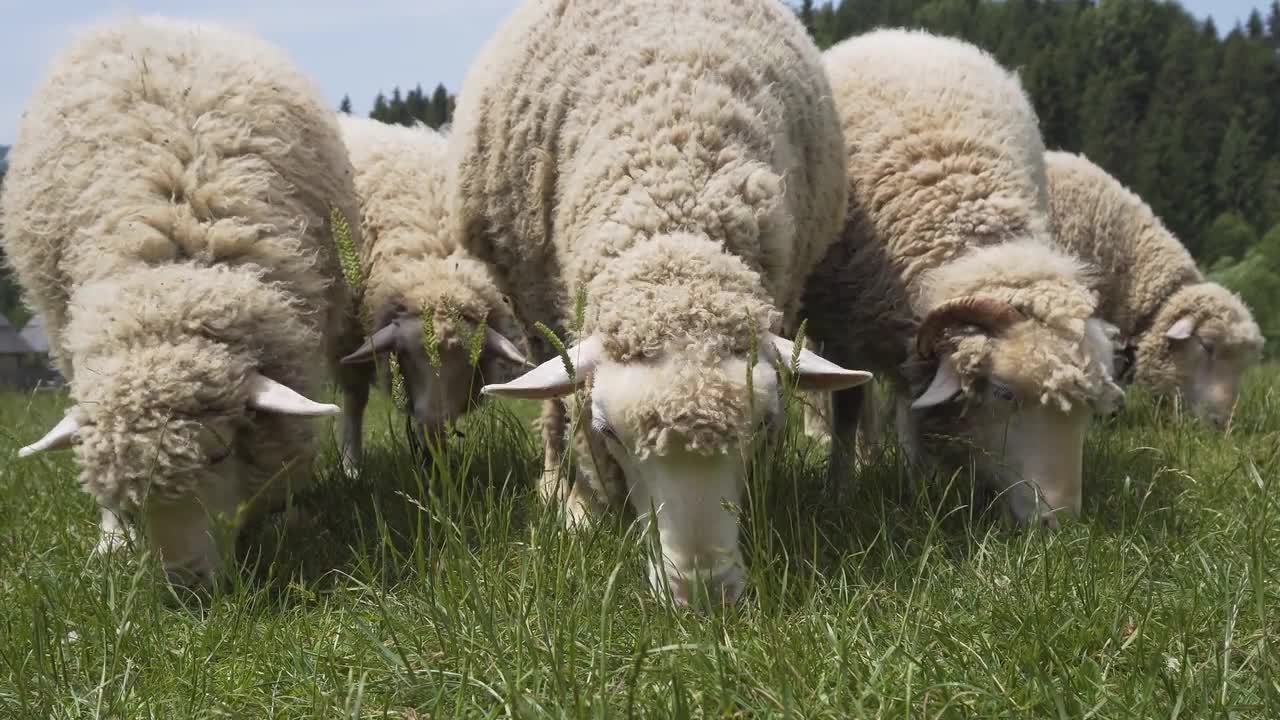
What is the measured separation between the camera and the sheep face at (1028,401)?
3.38 meters

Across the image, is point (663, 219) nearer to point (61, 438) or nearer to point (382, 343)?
point (61, 438)

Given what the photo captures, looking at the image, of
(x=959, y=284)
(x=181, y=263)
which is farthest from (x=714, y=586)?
(x=181, y=263)

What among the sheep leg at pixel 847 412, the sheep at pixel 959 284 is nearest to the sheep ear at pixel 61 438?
the sheep at pixel 959 284

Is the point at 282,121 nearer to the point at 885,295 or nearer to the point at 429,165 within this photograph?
the point at 429,165

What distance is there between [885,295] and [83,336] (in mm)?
2777

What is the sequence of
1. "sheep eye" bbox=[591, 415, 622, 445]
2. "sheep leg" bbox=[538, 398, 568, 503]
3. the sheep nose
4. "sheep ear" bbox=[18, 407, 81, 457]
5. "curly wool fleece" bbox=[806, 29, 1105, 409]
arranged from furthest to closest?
1. "sheep leg" bbox=[538, 398, 568, 503]
2. "curly wool fleece" bbox=[806, 29, 1105, 409]
3. "sheep ear" bbox=[18, 407, 81, 457]
4. "sheep eye" bbox=[591, 415, 622, 445]
5. the sheep nose

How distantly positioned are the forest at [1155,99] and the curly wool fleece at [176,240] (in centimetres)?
3032

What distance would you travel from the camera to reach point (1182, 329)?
7.39m

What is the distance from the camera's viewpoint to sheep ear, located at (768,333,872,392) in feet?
9.29

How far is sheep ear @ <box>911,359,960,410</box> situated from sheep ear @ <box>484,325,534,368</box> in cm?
194

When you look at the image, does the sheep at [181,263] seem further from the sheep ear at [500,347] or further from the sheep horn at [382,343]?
the sheep ear at [500,347]

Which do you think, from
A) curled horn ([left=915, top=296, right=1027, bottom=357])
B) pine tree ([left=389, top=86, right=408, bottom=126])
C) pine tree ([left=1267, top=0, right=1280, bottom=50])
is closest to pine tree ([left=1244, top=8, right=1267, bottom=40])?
pine tree ([left=1267, top=0, right=1280, bottom=50])

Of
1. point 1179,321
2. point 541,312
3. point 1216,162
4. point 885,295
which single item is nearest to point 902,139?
point 885,295

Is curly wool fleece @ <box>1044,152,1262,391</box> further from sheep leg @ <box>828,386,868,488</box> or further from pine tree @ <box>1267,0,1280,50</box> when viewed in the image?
pine tree @ <box>1267,0,1280,50</box>
